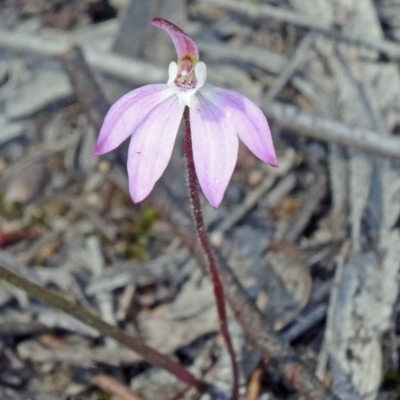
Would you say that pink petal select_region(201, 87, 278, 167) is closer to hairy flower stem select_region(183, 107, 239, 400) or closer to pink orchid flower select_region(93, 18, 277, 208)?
pink orchid flower select_region(93, 18, 277, 208)

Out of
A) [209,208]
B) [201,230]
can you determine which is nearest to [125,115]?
[201,230]

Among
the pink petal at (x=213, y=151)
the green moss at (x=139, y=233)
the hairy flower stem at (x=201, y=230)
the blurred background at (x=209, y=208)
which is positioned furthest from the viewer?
the green moss at (x=139, y=233)

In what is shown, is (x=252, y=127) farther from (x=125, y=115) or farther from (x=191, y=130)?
(x=125, y=115)

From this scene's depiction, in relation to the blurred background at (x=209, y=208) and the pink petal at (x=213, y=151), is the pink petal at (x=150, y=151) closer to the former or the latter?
the pink petal at (x=213, y=151)

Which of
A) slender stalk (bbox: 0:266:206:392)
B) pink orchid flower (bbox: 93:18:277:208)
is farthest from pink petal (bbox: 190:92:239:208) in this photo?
slender stalk (bbox: 0:266:206:392)

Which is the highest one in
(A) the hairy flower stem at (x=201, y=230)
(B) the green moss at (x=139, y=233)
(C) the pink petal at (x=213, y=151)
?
(C) the pink petal at (x=213, y=151)

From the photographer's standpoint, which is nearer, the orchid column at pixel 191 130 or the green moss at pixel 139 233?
the orchid column at pixel 191 130

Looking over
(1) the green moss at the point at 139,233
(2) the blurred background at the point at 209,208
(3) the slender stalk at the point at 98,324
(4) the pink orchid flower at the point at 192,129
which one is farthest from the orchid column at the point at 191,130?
(1) the green moss at the point at 139,233

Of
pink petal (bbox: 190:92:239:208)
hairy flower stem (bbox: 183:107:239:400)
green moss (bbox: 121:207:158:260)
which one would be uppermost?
pink petal (bbox: 190:92:239:208)
